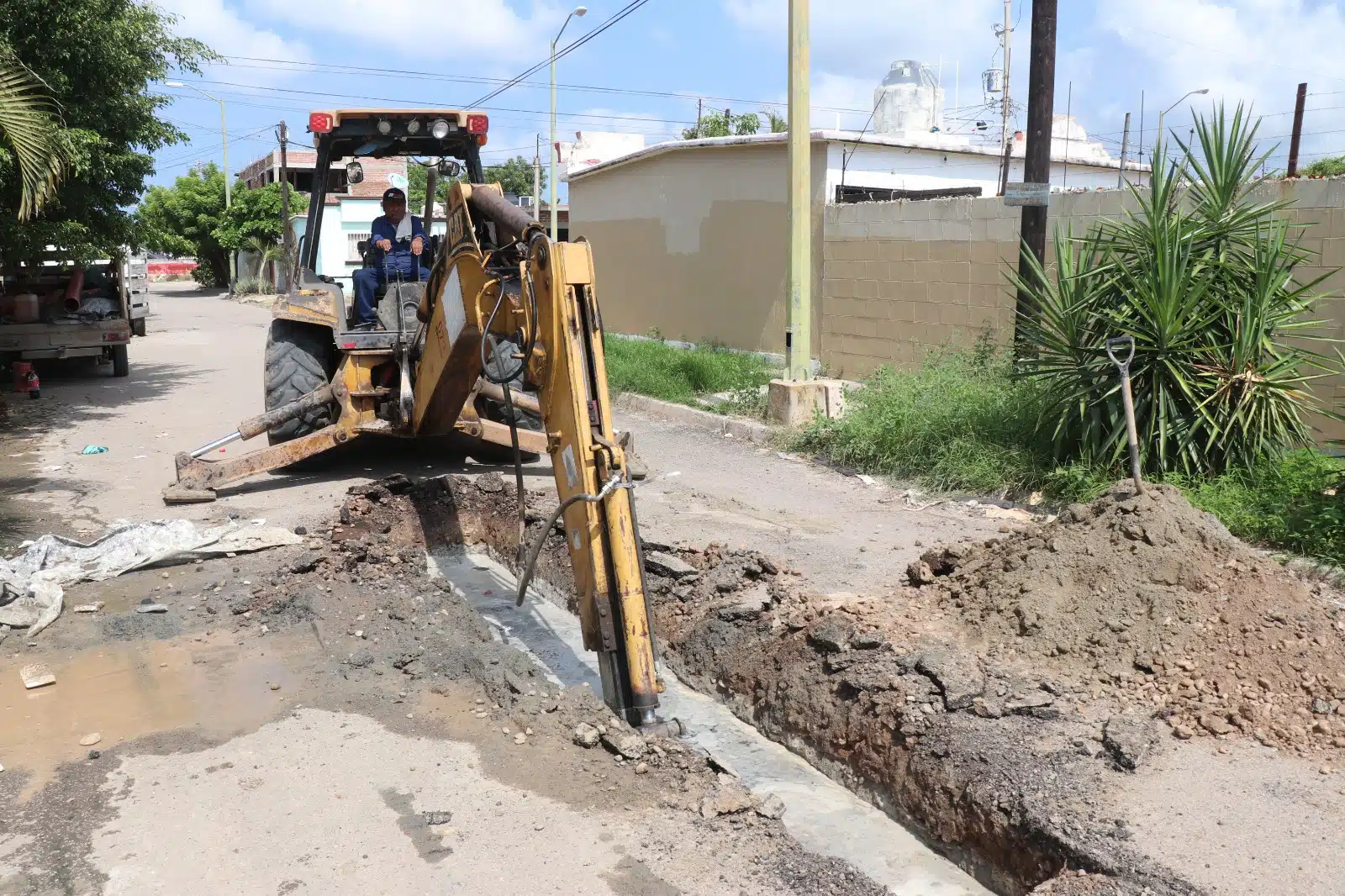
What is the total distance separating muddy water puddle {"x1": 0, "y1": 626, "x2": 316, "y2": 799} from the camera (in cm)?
450

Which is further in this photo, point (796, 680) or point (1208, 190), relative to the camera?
point (1208, 190)

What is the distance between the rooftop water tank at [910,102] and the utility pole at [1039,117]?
65.9 feet

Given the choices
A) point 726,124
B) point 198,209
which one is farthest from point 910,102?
point 198,209

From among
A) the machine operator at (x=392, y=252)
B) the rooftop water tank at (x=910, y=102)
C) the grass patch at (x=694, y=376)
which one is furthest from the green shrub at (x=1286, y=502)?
the rooftop water tank at (x=910, y=102)

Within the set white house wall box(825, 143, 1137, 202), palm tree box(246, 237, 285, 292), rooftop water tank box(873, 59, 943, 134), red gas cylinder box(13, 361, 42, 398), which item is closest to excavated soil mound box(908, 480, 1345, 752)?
white house wall box(825, 143, 1137, 202)

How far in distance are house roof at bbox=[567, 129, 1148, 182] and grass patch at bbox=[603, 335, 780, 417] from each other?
9.15ft

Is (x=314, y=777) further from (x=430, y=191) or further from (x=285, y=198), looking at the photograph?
(x=285, y=198)

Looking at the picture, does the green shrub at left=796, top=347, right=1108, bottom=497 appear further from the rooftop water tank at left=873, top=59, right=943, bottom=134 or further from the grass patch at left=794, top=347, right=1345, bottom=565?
the rooftop water tank at left=873, top=59, right=943, bottom=134

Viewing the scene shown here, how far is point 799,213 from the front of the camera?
10953 millimetres

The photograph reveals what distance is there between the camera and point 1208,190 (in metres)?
7.78

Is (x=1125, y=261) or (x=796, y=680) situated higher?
(x=1125, y=261)

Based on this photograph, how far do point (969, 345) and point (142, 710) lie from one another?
8.97m

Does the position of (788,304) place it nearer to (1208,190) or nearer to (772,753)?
(1208,190)

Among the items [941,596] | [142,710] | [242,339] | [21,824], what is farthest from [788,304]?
[242,339]
